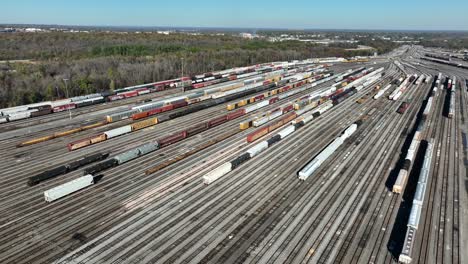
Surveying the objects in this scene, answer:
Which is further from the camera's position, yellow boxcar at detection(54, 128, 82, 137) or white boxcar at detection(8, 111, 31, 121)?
white boxcar at detection(8, 111, 31, 121)

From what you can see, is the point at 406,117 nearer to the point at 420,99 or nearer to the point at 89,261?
the point at 420,99

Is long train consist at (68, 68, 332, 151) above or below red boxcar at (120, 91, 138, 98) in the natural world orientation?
below

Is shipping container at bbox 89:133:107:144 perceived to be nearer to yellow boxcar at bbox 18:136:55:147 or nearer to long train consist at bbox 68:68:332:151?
long train consist at bbox 68:68:332:151

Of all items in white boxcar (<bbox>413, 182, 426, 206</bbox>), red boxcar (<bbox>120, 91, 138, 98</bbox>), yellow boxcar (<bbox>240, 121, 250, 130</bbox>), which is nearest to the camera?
white boxcar (<bbox>413, 182, 426, 206</bbox>)

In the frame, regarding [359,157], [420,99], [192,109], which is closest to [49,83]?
[192,109]

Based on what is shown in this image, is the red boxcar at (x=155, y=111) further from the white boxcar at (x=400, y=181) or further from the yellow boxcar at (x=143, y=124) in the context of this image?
the white boxcar at (x=400, y=181)

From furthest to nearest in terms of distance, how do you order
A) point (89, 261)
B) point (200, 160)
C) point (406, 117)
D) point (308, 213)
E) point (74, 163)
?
point (406, 117) → point (200, 160) → point (74, 163) → point (308, 213) → point (89, 261)

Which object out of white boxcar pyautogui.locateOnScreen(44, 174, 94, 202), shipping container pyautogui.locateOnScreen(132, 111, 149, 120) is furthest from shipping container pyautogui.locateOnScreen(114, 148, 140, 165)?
shipping container pyautogui.locateOnScreen(132, 111, 149, 120)

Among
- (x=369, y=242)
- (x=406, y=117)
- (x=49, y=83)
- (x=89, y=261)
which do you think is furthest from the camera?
(x=49, y=83)
